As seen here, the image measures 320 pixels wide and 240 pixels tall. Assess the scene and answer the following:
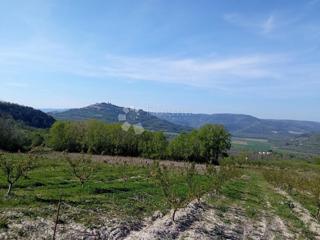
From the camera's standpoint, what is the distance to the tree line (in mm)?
112125

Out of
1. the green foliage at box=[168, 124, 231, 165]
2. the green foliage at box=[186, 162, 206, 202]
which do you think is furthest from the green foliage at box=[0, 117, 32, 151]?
the green foliage at box=[186, 162, 206, 202]

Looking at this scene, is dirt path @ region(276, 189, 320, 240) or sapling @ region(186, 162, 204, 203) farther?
sapling @ region(186, 162, 204, 203)

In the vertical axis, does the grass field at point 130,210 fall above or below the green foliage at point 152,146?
above

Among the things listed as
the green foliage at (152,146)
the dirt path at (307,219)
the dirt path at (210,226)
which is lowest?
the green foliage at (152,146)

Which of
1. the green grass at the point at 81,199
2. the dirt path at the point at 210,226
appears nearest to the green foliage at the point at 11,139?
the green grass at the point at 81,199

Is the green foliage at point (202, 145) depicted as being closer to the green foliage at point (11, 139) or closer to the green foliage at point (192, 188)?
the green foliage at point (11, 139)

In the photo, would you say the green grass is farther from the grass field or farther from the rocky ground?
the rocky ground

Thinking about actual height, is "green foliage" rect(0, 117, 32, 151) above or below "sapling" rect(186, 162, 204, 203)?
below

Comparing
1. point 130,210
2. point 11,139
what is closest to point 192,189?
point 130,210

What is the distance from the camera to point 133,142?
11462 cm

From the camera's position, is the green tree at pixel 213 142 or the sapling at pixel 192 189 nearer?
the sapling at pixel 192 189

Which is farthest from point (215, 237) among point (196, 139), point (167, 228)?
point (196, 139)

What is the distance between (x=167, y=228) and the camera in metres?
22.0

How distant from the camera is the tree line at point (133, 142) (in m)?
112
